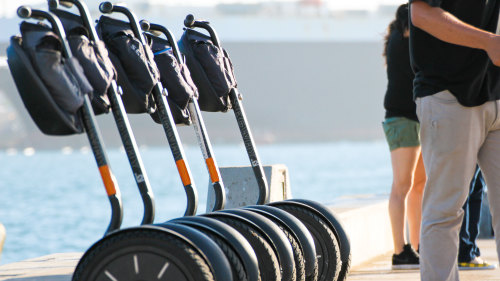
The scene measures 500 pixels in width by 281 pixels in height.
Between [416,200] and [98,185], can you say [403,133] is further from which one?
[98,185]

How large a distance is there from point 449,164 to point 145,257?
1.01m

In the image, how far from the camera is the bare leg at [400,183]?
4.53 metres

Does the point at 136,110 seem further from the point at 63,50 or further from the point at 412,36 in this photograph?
the point at 412,36

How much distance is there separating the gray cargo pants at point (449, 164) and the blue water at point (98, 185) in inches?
342

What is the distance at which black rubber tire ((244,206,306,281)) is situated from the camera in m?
3.40

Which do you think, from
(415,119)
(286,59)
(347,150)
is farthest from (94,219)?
(347,150)

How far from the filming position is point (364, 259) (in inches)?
213

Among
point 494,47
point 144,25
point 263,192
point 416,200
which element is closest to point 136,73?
point 144,25

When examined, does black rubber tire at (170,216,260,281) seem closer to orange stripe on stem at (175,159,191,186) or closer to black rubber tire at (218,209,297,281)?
black rubber tire at (218,209,297,281)

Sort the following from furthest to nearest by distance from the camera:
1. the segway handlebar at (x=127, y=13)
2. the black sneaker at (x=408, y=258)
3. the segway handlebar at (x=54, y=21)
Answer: the black sneaker at (x=408, y=258), the segway handlebar at (x=127, y=13), the segway handlebar at (x=54, y=21)

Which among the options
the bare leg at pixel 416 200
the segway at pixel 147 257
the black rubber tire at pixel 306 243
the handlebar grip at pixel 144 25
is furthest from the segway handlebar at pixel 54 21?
the bare leg at pixel 416 200

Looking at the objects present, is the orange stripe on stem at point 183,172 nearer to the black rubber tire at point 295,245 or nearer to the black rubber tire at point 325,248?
the black rubber tire at point 295,245

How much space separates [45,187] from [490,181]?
40.5 meters

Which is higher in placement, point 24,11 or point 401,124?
point 24,11
